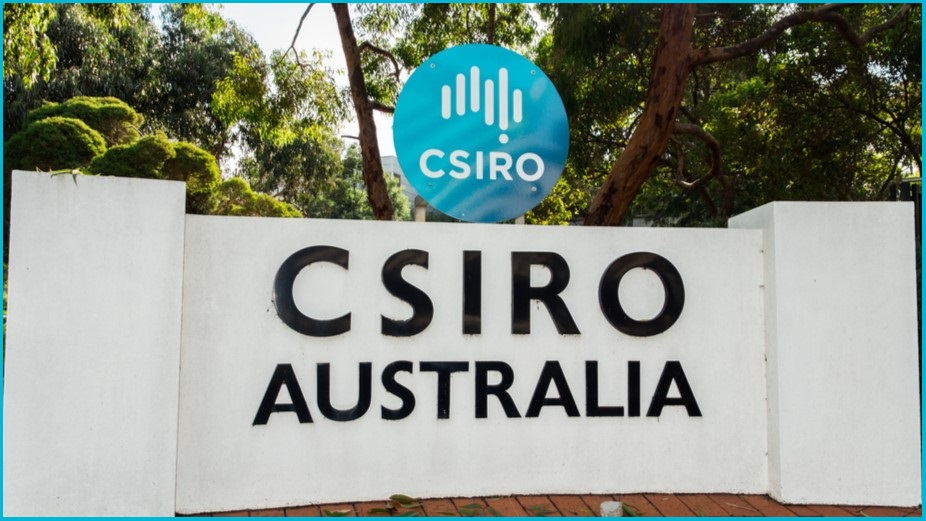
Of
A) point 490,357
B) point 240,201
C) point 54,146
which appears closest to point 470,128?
point 490,357

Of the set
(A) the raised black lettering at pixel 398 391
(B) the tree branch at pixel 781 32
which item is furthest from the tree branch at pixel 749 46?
(A) the raised black lettering at pixel 398 391

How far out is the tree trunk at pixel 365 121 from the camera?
9.35 m

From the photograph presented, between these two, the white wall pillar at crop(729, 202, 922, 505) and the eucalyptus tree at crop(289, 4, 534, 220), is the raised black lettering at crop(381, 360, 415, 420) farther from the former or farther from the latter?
the eucalyptus tree at crop(289, 4, 534, 220)

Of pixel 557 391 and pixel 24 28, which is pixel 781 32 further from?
pixel 24 28

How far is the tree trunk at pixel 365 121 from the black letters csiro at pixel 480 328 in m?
5.18

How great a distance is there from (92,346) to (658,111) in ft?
15.9

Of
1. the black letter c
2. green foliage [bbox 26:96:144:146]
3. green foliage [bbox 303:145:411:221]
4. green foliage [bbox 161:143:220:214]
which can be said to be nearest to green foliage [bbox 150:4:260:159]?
green foliage [bbox 26:96:144:146]

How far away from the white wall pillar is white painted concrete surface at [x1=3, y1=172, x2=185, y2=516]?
2.97 meters

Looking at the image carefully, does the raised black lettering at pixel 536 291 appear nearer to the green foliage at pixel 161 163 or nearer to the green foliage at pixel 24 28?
the green foliage at pixel 24 28

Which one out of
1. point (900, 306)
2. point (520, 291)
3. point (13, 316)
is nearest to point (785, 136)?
point (900, 306)

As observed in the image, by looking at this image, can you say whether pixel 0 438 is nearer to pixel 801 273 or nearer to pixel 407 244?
pixel 407 244

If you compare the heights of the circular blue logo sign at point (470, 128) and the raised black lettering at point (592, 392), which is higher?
the circular blue logo sign at point (470, 128)

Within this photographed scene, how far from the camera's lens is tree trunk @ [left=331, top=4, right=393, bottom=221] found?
9.35 m

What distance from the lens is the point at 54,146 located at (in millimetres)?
12891
